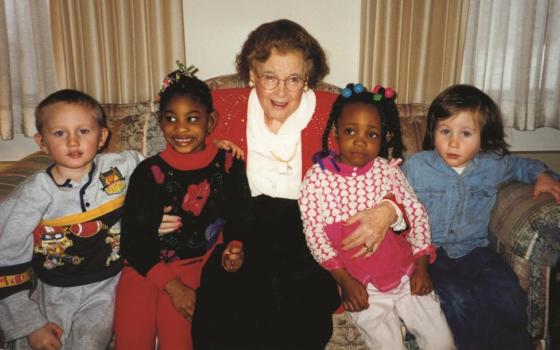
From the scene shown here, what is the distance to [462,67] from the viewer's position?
3125mm

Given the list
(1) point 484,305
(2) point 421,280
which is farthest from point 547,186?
(2) point 421,280

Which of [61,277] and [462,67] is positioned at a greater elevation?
[462,67]

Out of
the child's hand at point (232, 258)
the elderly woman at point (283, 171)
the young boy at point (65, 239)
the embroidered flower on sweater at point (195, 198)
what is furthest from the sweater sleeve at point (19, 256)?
the elderly woman at point (283, 171)

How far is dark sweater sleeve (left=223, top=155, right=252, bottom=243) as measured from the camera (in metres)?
1.59

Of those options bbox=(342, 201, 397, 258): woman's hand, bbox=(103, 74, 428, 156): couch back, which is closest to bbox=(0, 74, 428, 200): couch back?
bbox=(103, 74, 428, 156): couch back

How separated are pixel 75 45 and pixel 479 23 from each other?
314cm

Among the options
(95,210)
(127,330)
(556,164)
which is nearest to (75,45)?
(95,210)

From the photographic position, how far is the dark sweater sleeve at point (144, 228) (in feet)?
4.74

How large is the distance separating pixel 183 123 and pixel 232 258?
0.58 m

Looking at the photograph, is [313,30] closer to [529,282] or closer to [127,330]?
[529,282]

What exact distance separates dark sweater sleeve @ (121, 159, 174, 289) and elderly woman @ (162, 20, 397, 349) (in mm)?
362

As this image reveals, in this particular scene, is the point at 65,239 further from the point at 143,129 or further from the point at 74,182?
the point at 143,129

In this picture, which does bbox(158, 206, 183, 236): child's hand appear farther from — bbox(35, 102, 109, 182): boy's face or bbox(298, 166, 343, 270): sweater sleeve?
bbox(298, 166, 343, 270): sweater sleeve

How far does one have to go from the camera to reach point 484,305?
4.85ft
